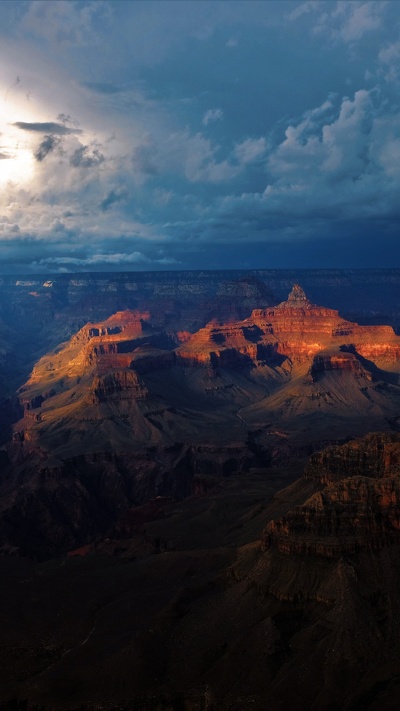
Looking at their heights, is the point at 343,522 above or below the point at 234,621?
above

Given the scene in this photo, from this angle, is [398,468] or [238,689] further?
[398,468]

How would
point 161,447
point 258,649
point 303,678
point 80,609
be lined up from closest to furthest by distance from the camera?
point 303,678 < point 258,649 < point 80,609 < point 161,447

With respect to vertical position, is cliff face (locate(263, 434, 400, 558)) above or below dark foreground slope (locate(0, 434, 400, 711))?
above

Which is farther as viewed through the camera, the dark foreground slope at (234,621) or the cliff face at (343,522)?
the cliff face at (343,522)

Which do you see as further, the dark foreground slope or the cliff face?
the cliff face

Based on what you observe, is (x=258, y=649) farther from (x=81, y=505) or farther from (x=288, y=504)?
(x=81, y=505)

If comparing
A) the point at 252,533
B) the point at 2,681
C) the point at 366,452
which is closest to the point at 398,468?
the point at 366,452

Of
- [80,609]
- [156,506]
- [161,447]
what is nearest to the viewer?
[80,609]

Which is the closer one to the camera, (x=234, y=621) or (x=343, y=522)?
(x=234, y=621)
